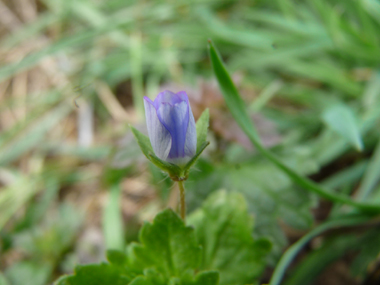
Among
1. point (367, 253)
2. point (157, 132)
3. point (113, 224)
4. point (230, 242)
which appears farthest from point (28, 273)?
point (367, 253)

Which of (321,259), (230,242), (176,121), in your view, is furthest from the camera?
(321,259)

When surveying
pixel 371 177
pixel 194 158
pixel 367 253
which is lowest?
pixel 367 253

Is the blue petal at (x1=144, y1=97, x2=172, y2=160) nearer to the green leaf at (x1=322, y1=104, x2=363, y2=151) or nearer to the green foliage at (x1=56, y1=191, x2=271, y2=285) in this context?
the green foliage at (x1=56, y1=191, x2=271, y2=285)

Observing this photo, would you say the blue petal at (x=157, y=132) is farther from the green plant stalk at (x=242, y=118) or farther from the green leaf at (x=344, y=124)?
the green leaf at (x=344, y=124)

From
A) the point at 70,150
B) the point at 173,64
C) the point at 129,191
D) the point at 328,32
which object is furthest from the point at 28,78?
the point at 328,32

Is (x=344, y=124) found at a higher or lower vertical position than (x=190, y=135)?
lower

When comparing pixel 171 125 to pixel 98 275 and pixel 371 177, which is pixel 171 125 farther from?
pixel 371 177

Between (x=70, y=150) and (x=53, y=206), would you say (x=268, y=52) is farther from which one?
(x=53, y=206)
